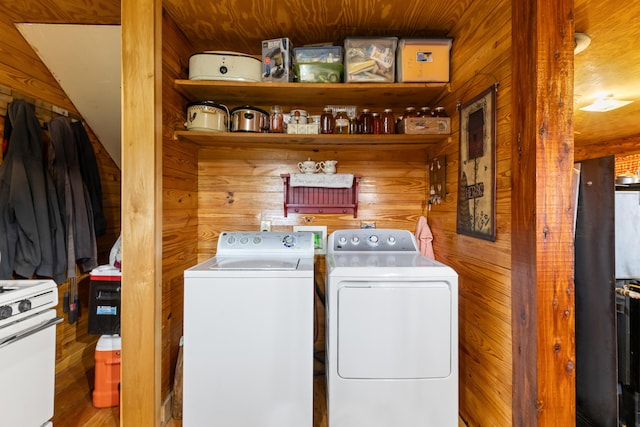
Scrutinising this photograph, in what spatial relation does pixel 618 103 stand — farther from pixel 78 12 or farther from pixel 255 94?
pixel 78 12

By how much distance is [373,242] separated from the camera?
1.98 meters

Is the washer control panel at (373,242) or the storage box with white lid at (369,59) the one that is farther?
the washer control panel at (373,242)

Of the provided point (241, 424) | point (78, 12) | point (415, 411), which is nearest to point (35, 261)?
point (78, 12)

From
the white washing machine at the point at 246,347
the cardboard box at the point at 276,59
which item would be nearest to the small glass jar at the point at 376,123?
the cardboard box at the point at 276,59

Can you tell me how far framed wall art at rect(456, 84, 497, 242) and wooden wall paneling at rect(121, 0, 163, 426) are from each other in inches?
64.8

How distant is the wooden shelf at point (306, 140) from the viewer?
1846 mm

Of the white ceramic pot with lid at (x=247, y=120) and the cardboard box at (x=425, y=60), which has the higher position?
the cardboard box at (x=425, y=60)

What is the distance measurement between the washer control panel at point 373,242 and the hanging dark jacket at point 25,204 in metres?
1.83

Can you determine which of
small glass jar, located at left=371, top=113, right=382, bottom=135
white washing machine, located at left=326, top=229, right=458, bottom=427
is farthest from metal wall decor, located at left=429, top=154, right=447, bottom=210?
white washing machine, located at left=326, top=229, right=458, bottom=427

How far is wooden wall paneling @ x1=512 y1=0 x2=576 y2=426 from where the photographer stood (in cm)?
109

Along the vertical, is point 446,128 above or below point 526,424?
above

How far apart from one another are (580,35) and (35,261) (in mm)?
3432

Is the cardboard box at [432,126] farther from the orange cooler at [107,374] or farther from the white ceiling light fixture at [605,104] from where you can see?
the orange cooler at [107,374]

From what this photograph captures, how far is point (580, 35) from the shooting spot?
1.59m
